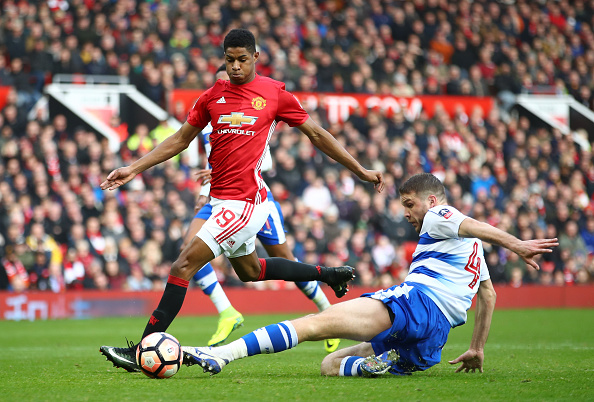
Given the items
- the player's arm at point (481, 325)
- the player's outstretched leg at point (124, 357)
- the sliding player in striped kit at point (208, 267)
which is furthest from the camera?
the sliding player in striped kit at point (208, 267)

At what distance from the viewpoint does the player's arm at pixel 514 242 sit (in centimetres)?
494

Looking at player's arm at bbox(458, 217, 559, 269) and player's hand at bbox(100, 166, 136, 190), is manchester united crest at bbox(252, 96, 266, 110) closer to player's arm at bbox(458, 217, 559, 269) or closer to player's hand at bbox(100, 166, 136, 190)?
player's hand at bbox(100, 166, 136, 190)

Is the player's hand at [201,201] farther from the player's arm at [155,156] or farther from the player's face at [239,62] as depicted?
the player's face at [239,62]

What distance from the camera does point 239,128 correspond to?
6.09 metres

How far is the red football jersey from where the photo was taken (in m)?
6.09

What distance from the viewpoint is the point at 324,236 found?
1577cm

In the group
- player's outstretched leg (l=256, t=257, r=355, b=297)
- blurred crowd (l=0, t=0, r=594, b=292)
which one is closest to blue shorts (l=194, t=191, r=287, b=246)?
player's outstretched leg (l=256, t=257, r=355, b=297)

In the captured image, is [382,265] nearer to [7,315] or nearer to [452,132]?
[452,132]

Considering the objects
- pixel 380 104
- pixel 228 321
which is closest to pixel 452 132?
pixel 380 104

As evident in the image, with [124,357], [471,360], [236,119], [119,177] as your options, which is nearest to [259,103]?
[236,119]

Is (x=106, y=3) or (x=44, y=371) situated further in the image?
(x=106, y=3)

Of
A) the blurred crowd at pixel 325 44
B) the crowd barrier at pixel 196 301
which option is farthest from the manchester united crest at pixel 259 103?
the blurred crowd at pixel 325 44

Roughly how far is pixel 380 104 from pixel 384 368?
45.3 feet

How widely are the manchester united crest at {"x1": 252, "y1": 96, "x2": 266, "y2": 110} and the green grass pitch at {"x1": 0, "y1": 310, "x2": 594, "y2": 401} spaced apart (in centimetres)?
199
